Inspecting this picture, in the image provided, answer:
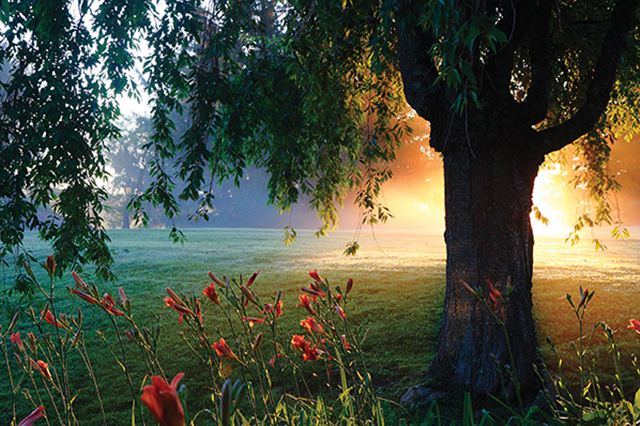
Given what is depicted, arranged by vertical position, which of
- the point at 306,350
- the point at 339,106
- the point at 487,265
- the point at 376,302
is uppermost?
the point at 339,106

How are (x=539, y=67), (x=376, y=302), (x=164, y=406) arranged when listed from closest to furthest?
(x=164, y=406) → (x=539, y=67) → (x=376, y=302)

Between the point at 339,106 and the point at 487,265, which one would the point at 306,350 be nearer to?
the point at 487,265

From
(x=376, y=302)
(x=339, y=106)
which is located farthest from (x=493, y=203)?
(x=376, y=302)

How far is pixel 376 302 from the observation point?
7.23m

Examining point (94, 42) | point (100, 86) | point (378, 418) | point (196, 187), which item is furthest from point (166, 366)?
point (378, 418)

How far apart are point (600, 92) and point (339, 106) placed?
8.38 feet

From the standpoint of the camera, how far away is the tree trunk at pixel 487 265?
10.8 ft

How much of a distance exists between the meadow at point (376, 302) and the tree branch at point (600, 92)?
160 cm

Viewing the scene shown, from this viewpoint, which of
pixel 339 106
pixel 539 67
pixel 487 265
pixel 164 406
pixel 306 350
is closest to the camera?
pixel 164 406

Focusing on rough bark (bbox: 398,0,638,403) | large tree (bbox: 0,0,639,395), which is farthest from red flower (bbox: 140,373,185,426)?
rough bark (bbox: 398,0,638,403)

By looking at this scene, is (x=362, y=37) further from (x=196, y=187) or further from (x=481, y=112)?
(x=196, y=187)

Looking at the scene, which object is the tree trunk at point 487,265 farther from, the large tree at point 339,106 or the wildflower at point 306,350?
the wildflower at point 306,350

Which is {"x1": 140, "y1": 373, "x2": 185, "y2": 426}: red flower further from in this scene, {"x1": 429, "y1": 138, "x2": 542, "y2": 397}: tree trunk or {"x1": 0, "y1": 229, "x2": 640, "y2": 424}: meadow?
{"x1": 429, "y1": 138, "x2": 542, "y2": 397}: tree trunk

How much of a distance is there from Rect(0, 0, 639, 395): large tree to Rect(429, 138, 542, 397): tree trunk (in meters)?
0.01
